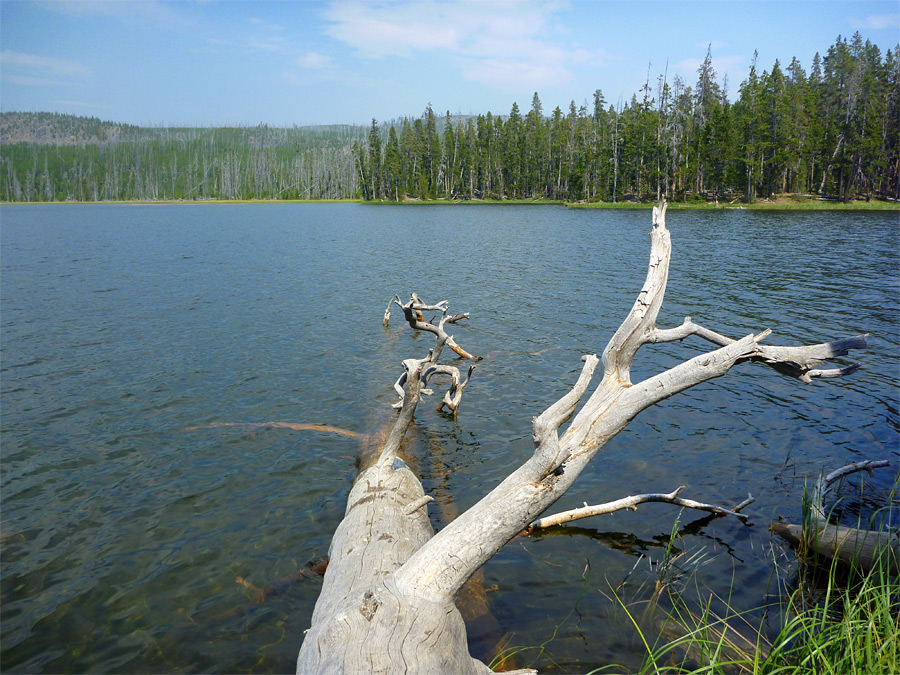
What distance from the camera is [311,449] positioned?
9031 millimetres

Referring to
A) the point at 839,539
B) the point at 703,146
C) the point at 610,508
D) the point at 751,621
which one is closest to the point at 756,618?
the point at 751,621

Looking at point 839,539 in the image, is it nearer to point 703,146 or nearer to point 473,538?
point 473,538

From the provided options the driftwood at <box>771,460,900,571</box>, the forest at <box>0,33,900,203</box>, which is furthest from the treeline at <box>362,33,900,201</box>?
the driftwood at <box>771,460,900,571</box>

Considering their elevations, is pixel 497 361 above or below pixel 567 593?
above

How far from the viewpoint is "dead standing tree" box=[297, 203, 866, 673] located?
3561 millimetres

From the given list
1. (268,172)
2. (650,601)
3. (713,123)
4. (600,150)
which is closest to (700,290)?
(650,601)

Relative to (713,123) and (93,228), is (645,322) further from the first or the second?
(713,123)

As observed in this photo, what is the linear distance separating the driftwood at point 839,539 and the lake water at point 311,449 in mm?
426

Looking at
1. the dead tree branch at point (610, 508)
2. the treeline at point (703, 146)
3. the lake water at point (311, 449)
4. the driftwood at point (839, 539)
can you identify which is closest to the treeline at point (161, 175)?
the treeline at point (703, 146)

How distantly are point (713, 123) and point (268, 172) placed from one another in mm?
131456

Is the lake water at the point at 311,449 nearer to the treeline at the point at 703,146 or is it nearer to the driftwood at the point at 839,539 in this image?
the driftwood at the point at 839,539

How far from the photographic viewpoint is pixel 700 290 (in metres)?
21.9

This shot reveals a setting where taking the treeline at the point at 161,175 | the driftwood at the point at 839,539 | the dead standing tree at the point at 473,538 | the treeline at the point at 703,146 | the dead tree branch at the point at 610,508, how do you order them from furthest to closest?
the treeline at the point at 161,175 < the treeline at the point at 703,146 < the dead tree branch at the point at 610,508 < the driftwood at the point at 839,539 < the dead standing tree at the point at 473,538

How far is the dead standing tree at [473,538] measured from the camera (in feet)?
11.7
